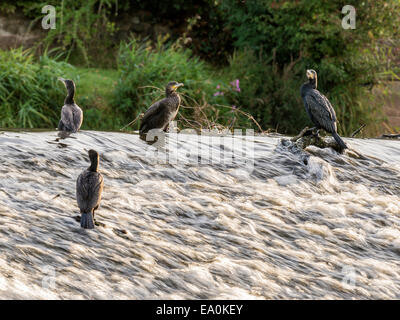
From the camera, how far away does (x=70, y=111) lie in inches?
226

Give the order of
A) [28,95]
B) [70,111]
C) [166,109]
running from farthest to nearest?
[28,95]
[70,111]
[166,109]

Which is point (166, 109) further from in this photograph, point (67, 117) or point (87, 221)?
point (87, 221)

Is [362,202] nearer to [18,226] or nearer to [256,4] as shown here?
[18,226]

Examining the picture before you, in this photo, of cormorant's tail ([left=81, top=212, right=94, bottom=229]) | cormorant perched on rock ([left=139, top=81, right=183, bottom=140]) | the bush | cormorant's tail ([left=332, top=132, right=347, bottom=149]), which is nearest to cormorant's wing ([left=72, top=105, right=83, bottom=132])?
cormorant perched on rock ([left=139, top=81, right=183, bottom=140])

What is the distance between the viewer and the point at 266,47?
419 inches

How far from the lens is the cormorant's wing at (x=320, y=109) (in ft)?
17.9

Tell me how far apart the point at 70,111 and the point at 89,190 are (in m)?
2.29

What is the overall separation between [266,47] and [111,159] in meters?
5.95

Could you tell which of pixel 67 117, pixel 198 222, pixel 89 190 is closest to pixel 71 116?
pixel 67 117

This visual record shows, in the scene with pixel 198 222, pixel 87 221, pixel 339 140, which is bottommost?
pixel 198 222

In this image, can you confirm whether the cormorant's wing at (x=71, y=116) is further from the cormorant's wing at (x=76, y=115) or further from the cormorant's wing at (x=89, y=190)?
the cormorant's wing at (x=89, y=190)

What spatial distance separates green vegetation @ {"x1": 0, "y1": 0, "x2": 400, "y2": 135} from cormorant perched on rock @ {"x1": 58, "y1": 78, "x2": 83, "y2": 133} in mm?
2665

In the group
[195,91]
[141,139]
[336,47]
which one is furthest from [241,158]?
[336,47]
